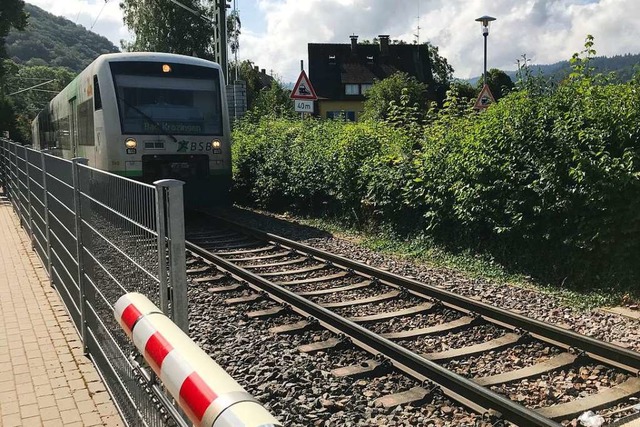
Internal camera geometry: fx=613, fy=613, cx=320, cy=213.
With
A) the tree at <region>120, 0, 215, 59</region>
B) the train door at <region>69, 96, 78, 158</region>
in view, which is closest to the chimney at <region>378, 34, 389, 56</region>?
the tree at <region>120, 0, 215, 59</region>

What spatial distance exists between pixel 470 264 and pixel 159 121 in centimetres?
719

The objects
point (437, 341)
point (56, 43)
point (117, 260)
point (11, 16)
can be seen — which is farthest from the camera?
point (56, 43)

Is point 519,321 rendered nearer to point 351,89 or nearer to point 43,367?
point 43,367

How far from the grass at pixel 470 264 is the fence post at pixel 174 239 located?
5333 millimetres

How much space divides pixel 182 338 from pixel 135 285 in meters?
1.59

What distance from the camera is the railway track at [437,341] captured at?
14.8 ft

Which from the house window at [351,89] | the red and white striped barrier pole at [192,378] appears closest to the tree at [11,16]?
the red and white striped barrier pole at [192,378]

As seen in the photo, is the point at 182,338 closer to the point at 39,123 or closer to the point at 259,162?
the point at 259,162

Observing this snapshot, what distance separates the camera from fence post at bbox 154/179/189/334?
292 centimetres

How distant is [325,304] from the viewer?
23.2 feet

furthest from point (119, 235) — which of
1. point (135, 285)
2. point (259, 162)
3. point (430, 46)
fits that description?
point (430, 46)

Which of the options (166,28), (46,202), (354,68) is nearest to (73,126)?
(46,202)

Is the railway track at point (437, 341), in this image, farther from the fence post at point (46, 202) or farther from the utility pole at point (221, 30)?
the utility pole at point (221, 30)

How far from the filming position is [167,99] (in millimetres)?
12945
